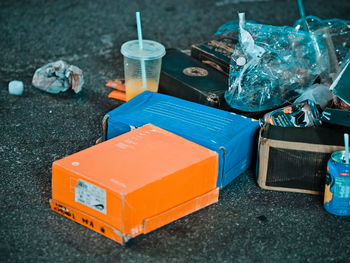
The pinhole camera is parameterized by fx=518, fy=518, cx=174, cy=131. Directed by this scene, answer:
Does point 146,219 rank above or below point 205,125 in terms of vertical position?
below

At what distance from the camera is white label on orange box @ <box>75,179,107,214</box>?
1.65m

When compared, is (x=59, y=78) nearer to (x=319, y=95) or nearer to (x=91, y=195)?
(x=91, y=195)

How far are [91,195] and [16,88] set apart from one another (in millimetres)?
1204

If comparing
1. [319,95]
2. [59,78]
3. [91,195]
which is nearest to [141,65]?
[59,78]

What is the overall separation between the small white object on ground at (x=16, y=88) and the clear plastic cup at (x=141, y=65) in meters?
0.57

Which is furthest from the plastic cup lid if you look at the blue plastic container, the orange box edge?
the orange box edge

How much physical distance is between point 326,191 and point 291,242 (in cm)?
24

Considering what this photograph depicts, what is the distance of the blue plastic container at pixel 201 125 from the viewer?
75.9 inches

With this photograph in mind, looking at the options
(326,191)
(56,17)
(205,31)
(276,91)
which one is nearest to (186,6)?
(205,31)

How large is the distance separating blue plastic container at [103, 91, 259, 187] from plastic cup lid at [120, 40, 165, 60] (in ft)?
0.92

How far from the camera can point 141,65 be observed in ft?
8.02

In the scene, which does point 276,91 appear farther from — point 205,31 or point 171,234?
point 205,31

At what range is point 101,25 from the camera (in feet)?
11.8

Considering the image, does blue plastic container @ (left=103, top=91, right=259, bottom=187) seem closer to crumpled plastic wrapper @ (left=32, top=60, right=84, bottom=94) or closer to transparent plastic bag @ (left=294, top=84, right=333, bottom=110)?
transparent plastic bag @ (left=294, top=84, right=333, bottom=110)
